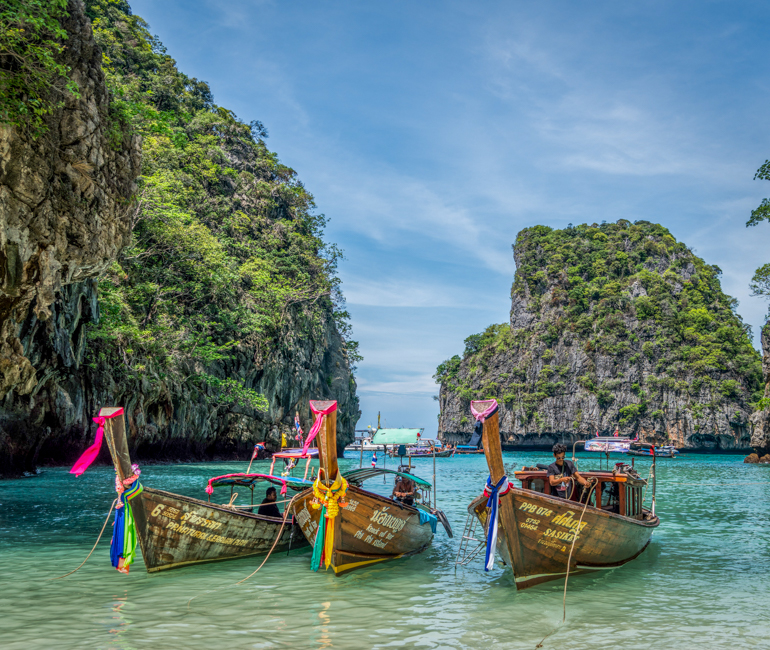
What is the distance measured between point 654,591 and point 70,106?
13553 mm

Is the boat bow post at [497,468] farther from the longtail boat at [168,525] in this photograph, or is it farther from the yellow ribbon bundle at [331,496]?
the longtail boat at [168,525]

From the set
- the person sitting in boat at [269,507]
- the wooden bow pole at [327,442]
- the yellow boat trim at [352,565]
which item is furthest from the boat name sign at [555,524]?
the person sitting in boat at [269,507]

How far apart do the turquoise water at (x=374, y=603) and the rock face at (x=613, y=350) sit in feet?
214

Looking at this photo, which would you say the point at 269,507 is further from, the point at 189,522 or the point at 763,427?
the point at 763,427

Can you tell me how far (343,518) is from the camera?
8.40 m

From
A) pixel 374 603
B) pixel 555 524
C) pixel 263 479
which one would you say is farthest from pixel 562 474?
pixel 263 479

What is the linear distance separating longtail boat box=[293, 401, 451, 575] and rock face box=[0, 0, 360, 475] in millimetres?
7069

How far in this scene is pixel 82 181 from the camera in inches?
476

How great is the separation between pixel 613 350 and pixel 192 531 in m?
75.7

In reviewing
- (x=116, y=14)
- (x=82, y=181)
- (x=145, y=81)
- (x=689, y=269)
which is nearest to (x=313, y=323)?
(x=145, y=81)

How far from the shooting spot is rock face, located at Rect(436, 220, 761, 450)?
6869 cm

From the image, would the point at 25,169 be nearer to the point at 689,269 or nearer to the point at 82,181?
the point at 82,181

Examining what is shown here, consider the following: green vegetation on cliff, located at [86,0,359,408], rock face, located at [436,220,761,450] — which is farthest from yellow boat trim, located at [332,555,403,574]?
rock face, located at [436,220,761,450]

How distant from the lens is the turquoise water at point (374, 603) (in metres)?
5.94
